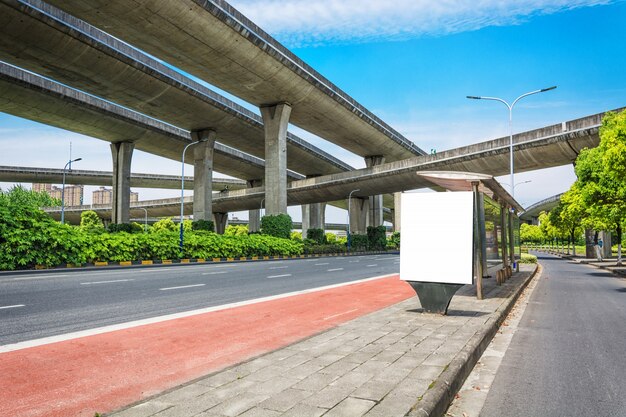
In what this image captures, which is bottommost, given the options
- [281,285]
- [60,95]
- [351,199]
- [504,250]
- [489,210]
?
[281,285]

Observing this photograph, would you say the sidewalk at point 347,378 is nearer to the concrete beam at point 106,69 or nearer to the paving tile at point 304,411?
the paving tile at point 304,411

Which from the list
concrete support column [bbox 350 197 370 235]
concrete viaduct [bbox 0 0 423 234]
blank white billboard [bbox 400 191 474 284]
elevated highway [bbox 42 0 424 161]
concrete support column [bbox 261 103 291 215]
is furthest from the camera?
concrete support column [bbox 350 197 370 235]

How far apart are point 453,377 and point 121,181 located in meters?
51.4

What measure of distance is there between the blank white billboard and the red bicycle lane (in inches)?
63.7

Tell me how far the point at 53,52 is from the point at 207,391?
34.0 m

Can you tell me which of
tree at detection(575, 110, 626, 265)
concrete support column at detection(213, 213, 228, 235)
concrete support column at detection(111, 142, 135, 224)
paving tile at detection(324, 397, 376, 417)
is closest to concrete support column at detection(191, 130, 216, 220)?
concrete support column at detection(111, 142, 135, 224)

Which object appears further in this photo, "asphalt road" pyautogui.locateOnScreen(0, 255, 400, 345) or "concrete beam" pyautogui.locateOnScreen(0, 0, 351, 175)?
"concrete beam" pyautogui.locateOnScreen(0, 0, 351, 175)

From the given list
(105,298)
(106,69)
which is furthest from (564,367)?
(106,69)

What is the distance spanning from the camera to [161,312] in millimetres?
8758

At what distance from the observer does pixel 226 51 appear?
104 ft

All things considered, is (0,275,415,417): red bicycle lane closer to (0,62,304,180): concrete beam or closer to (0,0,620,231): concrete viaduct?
(0,0,620,231): concrete viaduct

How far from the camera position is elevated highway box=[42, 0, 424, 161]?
27297 mm

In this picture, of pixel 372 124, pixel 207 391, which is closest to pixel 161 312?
pixel 207 391

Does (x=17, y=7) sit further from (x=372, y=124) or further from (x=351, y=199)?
(x=351, y=199)
